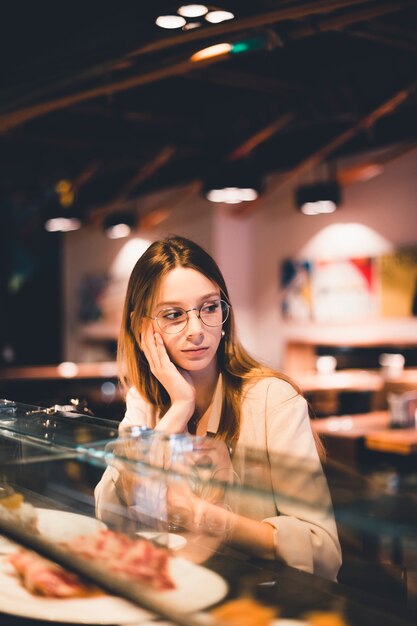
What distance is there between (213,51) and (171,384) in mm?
2430

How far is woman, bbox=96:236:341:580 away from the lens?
161cm

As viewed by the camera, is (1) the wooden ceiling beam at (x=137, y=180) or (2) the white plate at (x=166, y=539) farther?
(1) the wooden ceiling beam at (x=137, y=180)

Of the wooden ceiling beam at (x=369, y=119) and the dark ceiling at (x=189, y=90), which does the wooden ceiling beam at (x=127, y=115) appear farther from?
the wooden ceiling beam at (x=369, y=119)

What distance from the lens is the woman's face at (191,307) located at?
72.6 inches

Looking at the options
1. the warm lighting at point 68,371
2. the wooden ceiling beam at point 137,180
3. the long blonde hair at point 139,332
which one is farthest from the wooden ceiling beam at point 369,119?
the long blonde hair at point 139,332

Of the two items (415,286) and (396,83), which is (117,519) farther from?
(415,286)

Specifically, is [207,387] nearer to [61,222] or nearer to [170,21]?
[170,21]

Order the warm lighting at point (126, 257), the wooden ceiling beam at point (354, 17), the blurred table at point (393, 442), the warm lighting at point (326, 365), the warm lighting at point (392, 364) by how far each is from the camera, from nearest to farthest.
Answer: the wooden ceiling beam at point (354, 17)
the blurred table at point (393, 442)
the warm lighting at point (392, 364)
the warm lighting at point (326, 365)
the warm lighting at point (126, 257)

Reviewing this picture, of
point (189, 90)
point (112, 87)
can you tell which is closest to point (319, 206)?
point (189, 90)

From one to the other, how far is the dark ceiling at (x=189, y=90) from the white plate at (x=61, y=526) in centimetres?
228

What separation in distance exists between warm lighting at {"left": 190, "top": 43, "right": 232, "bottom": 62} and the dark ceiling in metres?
0.04

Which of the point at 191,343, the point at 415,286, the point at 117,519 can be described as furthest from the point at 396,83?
the point at 117,519

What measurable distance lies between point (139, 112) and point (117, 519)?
5763 millimetres

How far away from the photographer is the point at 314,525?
1.63 m
